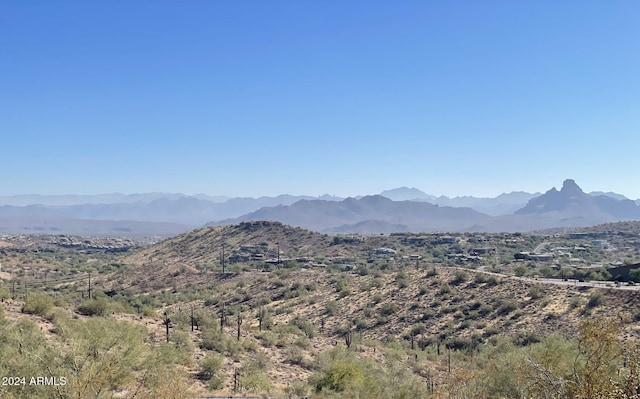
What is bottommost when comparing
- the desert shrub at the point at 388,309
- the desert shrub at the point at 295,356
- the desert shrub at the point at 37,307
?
the desert shrub at the point at 388,309

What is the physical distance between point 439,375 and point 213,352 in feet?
45.6

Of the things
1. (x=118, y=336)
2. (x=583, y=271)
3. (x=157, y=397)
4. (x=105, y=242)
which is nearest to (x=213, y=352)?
(x=118, y=336)

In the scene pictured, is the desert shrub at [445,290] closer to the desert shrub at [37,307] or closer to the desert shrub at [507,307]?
the desert shrub at [507,307]

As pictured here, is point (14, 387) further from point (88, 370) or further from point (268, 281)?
point (268, 281)

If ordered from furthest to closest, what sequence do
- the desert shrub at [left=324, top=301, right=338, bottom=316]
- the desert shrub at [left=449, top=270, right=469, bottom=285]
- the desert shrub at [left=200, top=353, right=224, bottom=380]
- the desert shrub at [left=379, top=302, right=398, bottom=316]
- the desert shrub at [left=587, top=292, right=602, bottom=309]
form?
the desert shrub at [left=449, top=270, right=469, bottom=285] → the desert shrub at [left=324, top=301, right=338, bottom=316] → the desert shrub at [left=379, top=302, right=398, bottom=316] → the desert shrub at [left=587, top=292, right=602, bottom=309] → the desert shrub at [left=200, top=353, right=224, bottom=380]

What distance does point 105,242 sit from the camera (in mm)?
197250

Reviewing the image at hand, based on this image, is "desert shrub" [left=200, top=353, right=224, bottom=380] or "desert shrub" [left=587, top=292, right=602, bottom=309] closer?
"desert shrub" [left=200, top=353, right=224, bottom=380]

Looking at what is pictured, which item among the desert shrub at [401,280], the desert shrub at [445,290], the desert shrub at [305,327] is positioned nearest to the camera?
the desert shrub at [305,327]

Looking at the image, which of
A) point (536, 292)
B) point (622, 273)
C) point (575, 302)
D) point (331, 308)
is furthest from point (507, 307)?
point (622, 273)

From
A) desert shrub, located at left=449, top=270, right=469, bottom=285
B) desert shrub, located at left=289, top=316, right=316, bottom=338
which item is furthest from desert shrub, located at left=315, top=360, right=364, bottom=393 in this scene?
desert shrub, located at left=449, top=270, right=469, bottom=285

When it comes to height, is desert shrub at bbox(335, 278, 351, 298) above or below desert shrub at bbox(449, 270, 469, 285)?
below

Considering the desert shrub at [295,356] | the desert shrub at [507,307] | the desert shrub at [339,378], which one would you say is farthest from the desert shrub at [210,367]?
the desert shrub at [507,307]

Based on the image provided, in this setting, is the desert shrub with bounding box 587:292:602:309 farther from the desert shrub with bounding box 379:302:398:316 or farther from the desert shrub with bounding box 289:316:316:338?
the desert shrub with bounding box 289:316:316:338

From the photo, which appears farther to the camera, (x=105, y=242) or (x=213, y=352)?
(x=105, y=242)
